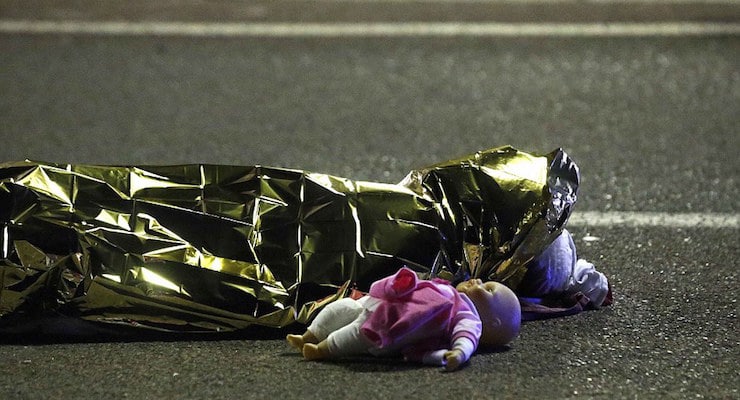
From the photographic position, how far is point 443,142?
5.38 metres

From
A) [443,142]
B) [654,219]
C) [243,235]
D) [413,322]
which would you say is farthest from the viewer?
[443,142]

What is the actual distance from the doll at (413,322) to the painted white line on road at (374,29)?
436 cm

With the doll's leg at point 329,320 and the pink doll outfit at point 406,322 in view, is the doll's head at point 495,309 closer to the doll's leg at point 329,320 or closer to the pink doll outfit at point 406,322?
the pink doll outfit at point 406,322

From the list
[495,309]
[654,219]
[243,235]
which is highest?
[243,235]

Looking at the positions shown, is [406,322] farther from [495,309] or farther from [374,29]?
[374,29]

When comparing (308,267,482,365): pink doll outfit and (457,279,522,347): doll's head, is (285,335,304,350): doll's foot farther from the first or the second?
(457,279,522,347): doll's head

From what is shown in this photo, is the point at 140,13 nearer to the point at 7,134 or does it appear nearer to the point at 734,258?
the point at 7,134

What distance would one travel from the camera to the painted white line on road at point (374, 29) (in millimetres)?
7301

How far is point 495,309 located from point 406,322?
247 millimetres

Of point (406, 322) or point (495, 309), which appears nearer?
point (406, 322)

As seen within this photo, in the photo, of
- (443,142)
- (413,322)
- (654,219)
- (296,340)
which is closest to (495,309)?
(413,322)

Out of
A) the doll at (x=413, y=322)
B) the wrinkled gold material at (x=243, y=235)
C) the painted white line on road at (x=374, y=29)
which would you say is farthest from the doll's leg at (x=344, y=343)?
the painted white line on road at (x=374, y=29)

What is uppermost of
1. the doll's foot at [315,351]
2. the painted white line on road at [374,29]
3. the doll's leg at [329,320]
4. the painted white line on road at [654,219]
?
the painted white line on road at [374,29]

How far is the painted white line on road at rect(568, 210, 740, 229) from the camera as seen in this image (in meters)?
4.27
